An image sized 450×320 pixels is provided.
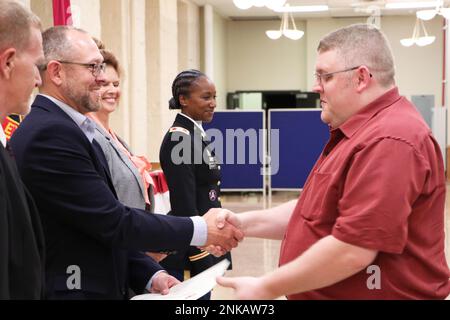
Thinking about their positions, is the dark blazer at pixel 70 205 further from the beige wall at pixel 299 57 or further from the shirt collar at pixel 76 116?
the beige wall at pixel 299 57

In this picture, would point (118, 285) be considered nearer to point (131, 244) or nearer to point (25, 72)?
point (131, 244)

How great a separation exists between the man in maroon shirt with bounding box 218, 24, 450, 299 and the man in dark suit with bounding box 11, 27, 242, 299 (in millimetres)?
450

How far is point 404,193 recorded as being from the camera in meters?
1.69

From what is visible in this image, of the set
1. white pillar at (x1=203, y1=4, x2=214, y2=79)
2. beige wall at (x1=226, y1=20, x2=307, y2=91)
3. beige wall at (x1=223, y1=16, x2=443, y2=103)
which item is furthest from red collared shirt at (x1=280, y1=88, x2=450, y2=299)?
beige wall at (x1=226, y1=20, x2=307, y2=91)

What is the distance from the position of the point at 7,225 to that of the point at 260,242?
6596mm

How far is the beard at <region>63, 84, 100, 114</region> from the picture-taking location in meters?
2.29

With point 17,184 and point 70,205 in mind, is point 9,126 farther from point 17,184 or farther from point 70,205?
point 17,184

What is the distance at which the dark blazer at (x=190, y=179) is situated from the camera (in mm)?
3621

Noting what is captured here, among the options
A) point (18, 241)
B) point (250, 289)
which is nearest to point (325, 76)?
point (250, 289)

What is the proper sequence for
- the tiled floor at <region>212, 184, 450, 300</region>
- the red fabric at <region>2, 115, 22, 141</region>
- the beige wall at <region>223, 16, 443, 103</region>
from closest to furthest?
the red fabric at <region>2, 115, 22, 141</region>
the tiled floor at <region>212, 184, 450, 300</region>
the beige wall at <region>223, 16, 443, 103</region>

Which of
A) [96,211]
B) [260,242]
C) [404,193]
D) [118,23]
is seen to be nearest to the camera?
[404,193]

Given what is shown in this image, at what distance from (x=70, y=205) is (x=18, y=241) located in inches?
16.5

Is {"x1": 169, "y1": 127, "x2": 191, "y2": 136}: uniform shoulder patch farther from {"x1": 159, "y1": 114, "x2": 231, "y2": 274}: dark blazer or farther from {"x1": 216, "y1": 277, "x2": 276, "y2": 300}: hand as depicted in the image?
{"x1": 216, "y1": 277, "x2": 276, "y2": 300}: hand
